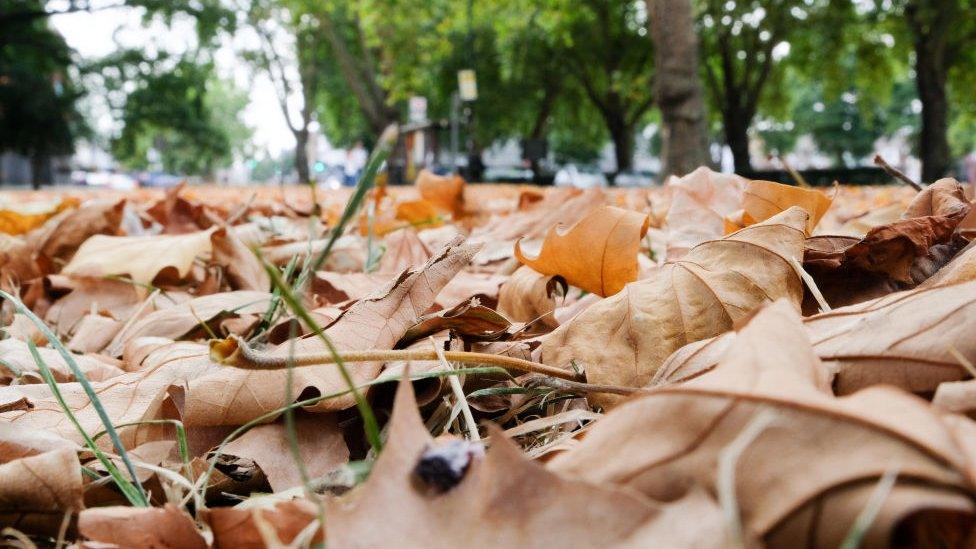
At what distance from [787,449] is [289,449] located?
432 mm

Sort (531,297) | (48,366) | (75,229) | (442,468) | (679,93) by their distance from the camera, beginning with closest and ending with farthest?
(442,468)
(48,366)
(531,297)
(75,229)
(679,93)

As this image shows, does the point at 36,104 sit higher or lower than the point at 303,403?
higher

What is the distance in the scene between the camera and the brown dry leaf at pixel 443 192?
242 centimetres

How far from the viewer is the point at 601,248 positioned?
942 mm

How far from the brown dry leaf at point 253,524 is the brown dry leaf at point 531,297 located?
488mm

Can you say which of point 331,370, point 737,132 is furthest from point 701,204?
point 737,132

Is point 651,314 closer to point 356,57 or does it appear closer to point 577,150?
point 356,57

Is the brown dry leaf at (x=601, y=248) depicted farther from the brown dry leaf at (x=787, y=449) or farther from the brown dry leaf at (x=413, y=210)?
the brown dry leaf at (x=413, y=210)

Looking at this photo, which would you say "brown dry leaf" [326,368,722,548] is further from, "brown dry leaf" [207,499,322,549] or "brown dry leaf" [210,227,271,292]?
"brown dry leaf" [210,227,271,292]

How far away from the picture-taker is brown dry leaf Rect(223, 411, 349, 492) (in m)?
0.66

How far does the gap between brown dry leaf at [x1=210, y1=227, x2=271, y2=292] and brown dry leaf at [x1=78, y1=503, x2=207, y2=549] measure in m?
0.93

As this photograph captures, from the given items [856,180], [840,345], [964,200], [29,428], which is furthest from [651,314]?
[856,180]

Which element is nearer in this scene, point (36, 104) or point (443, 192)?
point (443, 192)

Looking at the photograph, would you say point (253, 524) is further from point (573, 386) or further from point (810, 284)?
point (810, 284)
